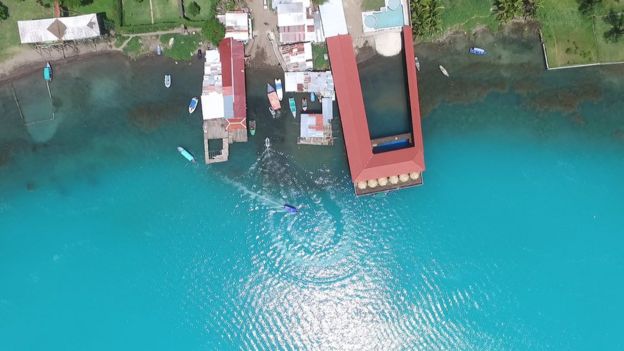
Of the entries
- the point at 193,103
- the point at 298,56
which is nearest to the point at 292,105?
the point at 298,56

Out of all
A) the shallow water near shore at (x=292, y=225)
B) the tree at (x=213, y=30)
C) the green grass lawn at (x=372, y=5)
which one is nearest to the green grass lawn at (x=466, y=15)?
the shallow water near shore at (x=292, y=225)

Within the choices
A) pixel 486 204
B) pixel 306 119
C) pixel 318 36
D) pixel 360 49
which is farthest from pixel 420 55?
pixel 486 204

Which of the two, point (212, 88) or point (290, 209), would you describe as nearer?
point (212, 88)

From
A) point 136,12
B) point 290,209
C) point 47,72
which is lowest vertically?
point 290,209

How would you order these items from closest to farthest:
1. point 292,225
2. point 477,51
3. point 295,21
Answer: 1. point 295,21
2. point 477,51
3. point 292,225

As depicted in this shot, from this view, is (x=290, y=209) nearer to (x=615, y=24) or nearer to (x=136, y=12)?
(x=136, y=12)

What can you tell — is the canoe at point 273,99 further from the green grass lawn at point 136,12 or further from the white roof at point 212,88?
the green grass lawn at point 136,12

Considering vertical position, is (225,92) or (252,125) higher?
(225,92)
